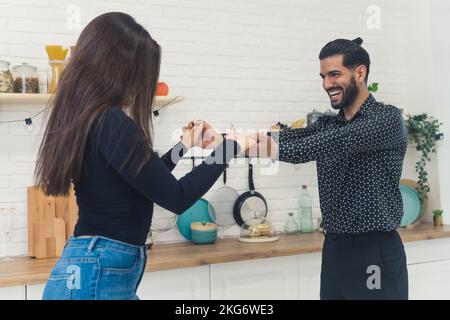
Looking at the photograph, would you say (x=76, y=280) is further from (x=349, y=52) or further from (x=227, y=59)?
(x=227, y=59)

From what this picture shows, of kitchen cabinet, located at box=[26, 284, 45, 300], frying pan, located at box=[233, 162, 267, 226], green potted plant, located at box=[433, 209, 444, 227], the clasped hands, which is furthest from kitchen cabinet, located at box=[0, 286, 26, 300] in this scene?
green potted plant, located at box=[433, 209, 444, 227]

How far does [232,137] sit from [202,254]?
3.39 ft

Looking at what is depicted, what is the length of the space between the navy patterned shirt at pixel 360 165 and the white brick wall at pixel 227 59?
1191mm

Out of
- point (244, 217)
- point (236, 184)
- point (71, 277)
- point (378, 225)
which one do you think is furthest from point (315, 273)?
point (71, 277)

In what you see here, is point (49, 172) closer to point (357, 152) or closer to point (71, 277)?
point (71, 277)

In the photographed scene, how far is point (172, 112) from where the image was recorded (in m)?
2.93

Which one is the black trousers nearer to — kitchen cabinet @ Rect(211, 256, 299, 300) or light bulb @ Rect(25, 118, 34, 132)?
kitchen cabinet @ Rect(211, 256, 299, 300)

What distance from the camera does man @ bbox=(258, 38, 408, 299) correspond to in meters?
1.79

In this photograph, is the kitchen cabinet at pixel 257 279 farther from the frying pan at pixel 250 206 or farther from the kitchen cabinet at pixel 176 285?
the frying pan at pixel 250 206

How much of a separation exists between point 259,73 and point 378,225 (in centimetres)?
157

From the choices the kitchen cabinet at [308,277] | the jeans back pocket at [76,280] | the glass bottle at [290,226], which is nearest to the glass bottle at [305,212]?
the glass bottle at [290,226]

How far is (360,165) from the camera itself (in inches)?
74.9

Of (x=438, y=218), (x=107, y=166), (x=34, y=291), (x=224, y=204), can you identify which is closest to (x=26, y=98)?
(x=34, y=291)

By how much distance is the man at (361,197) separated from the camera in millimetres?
1792
